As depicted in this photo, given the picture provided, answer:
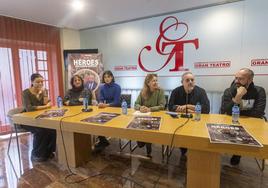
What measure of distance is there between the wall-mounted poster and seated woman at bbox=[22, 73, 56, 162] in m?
1.82

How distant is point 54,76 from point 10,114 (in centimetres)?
218

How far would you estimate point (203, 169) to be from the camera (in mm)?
1497

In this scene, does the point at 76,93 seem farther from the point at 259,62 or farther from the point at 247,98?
the point at 259,62

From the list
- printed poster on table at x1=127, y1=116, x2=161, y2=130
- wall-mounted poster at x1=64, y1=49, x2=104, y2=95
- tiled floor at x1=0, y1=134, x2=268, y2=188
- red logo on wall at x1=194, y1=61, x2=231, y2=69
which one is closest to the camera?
printed poster on table at x1=127, y1=116, x2=161, y2=130

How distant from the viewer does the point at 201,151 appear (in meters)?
1.47

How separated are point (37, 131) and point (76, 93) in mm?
828

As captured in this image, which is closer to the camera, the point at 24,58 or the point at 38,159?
the point at 38,159

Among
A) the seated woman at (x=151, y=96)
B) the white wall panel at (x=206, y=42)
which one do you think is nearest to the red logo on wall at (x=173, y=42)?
the white wall panel at (x=206, y=42)

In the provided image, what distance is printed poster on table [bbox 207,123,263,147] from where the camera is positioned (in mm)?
1235

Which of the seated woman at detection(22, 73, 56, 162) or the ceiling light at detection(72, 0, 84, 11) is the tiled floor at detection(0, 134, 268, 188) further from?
the ceiling light at detection(72, 0, 84, 11)

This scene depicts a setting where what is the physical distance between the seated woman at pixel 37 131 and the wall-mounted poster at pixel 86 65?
182cm

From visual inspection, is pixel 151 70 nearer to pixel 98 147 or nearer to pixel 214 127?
pixel 98 147

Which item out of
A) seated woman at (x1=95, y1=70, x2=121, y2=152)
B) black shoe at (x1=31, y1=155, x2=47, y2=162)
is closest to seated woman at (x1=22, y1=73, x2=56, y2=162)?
black shoe at (x1=31, y1=155, x2=47, y2=162)

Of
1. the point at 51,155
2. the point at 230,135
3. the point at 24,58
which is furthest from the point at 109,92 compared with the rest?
the point at 24,58
